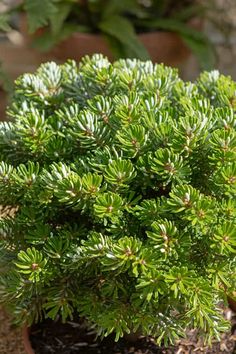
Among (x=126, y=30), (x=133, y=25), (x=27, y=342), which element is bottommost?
(x=27, y=342)

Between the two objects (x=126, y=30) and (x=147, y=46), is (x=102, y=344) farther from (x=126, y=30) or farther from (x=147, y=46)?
(x=147, y=46)

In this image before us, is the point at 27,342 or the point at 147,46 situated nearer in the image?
the point at 27,342

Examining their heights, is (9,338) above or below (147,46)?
below

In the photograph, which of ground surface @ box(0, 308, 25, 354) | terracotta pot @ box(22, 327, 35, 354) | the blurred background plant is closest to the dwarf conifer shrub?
terracotta pot @ box(22, 327, 35, 354)

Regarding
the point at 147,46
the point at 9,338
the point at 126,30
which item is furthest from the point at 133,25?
the point at 9,338

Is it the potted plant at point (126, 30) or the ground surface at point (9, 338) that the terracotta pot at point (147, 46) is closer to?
the potted plant at point (126, 30)

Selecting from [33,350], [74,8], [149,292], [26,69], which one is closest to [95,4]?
[74,8]

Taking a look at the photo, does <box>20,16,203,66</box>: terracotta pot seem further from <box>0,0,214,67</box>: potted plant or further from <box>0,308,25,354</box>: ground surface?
<box>0,308,25,354</box>: ground surface

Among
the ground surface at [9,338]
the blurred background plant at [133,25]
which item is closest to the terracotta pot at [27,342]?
the ground surface at [9,338]

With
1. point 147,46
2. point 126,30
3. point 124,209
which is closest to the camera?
point 124,209
